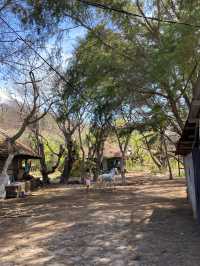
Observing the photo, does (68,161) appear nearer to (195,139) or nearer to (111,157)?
(111,157)

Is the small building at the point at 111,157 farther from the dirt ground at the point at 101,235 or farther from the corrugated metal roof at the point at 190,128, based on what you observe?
Result: the corrugated metal roof at the point at 190,128

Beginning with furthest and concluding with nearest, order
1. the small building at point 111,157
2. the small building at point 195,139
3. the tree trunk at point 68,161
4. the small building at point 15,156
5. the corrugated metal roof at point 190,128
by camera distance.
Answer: the small building at point 111,157 < the tree trunk at point 68,161 < the small building at point 15,156 < the small building at point 195,139 < the corrugated metal roof at point 190,128

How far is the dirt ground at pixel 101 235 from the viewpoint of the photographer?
7480 mm

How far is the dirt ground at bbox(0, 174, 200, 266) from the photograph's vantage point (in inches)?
295

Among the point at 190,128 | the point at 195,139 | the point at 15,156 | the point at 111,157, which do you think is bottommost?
the point at 195,139

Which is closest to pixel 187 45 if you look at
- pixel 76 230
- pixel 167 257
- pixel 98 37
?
pixel 98 37

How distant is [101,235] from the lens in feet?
31.2

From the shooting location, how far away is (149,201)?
16250 mm

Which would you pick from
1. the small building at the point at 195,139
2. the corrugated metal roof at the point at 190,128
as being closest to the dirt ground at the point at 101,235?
the small building at the point at 195,139

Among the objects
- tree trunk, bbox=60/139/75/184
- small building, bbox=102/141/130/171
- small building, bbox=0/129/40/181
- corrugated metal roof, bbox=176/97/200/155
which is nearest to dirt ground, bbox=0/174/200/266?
corrugated metal roof, bbox=176/97/200/155

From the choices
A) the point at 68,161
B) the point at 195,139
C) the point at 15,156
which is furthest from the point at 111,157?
the point at 195,139

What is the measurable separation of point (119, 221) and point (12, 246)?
3.45 meters

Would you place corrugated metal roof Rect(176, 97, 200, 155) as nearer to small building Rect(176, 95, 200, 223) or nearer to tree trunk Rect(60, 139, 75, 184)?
small building Rect(176, 95, 200, 223)

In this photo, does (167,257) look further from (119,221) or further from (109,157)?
(109,157)
